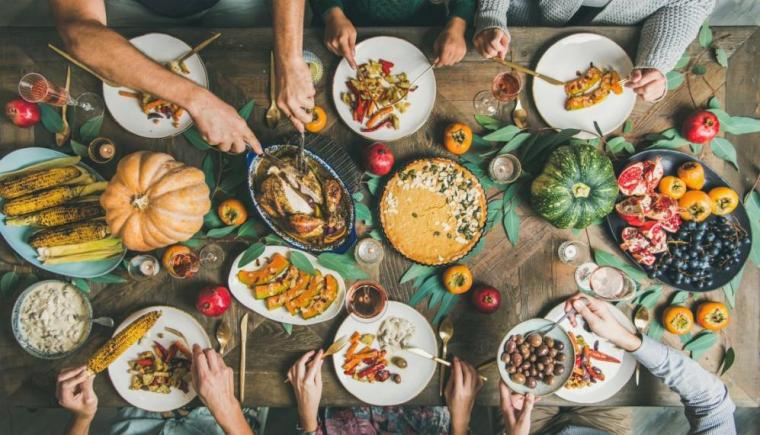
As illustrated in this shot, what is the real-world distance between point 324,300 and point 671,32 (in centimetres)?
187

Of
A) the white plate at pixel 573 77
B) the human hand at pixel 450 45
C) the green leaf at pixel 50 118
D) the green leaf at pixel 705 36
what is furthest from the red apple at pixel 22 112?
the green leaf at pixel 705 36

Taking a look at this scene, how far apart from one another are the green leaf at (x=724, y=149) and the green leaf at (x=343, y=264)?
169 centimetres

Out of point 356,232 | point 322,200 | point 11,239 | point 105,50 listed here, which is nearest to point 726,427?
point 356,232

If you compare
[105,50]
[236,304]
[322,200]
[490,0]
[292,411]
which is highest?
[490,0]

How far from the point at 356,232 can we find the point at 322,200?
0.71ft

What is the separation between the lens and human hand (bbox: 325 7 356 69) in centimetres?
196

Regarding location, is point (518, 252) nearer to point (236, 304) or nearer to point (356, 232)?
point (356, 232)

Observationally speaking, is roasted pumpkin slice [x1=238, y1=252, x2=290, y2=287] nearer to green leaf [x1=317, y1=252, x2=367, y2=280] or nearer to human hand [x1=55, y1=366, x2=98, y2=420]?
green leaf [x1=317, y1=252, x2=367, y2=280]

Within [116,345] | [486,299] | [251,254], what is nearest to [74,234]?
[116,345]

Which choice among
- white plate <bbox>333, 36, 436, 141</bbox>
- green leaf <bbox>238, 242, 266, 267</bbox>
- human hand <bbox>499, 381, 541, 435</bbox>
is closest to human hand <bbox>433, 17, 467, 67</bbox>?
white plate <bbox>333, 36, 436, 141</bbox>

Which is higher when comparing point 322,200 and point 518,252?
point 322,200

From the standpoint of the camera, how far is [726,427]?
207 centimetres

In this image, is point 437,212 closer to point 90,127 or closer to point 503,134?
point 503,134

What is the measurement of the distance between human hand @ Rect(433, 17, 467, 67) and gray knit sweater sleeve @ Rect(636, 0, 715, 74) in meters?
0.76
